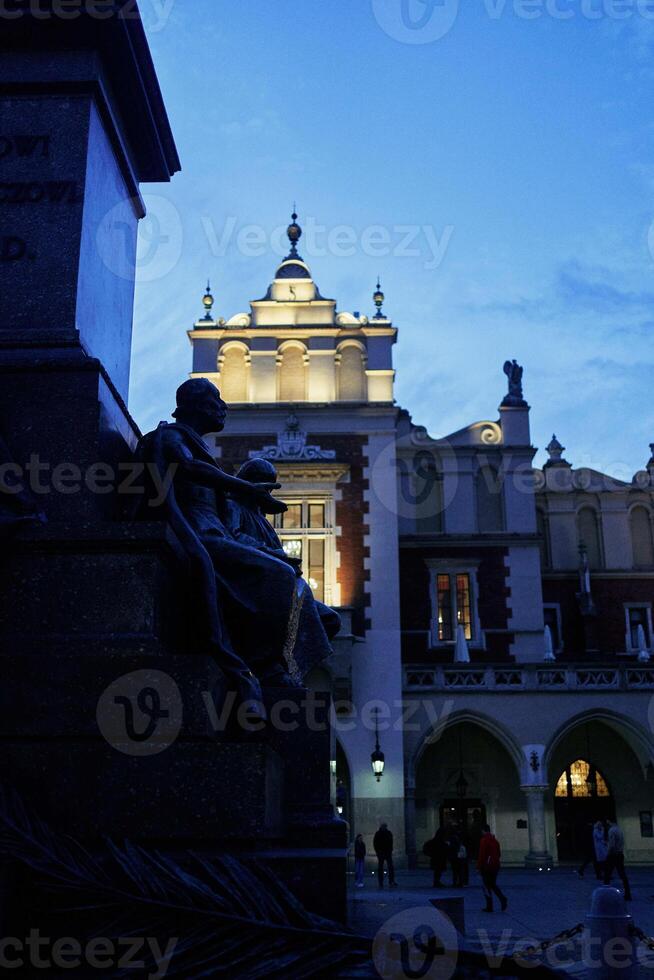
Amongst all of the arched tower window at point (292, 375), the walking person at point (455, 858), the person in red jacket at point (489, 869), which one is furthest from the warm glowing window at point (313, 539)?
the person in red jacket at point (489, 869)

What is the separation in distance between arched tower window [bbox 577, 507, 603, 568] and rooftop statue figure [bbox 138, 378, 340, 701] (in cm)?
2695

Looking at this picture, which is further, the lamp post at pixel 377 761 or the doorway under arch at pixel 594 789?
the doorway under arch at pixel 594 789

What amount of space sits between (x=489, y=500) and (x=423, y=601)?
3.19 m

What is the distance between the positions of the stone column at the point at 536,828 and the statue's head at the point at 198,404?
1902 cm

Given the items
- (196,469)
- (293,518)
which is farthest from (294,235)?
(196,469)

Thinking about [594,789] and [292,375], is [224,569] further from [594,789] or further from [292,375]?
[594,789]

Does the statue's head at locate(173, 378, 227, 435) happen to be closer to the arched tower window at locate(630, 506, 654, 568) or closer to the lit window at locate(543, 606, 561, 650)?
the lit window at locate(543, 606, 561, 650)

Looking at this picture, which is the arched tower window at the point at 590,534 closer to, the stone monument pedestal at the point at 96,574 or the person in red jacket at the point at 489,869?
the person in red jacket at the point at 489,869

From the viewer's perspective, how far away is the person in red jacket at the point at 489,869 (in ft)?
34.4

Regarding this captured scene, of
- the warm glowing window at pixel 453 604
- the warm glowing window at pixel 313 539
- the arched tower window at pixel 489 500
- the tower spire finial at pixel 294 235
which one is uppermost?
the tower spire finial at pixel 294 235

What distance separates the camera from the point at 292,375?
2464cm

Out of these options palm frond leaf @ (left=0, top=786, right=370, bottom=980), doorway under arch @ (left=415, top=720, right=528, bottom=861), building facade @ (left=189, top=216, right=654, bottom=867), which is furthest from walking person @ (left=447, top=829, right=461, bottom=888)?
palm frond leaf @ (left=0, top=786, right=370, bottom=980)

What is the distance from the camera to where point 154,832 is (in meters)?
3.25

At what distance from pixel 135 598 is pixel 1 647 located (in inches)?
19.3
